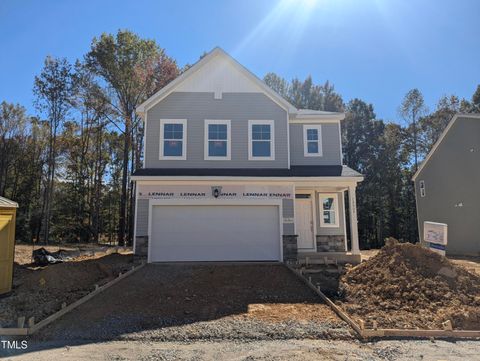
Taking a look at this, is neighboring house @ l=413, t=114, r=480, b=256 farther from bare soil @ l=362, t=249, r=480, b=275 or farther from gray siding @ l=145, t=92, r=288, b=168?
gray siding @ l=145, t=92, r=288, b=168

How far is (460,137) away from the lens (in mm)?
18953

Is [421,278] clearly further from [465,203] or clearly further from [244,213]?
[465,203]

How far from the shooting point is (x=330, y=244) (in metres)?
15.6

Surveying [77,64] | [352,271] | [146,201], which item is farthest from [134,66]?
[352,271]

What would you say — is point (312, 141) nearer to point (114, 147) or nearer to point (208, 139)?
point (208, 139)

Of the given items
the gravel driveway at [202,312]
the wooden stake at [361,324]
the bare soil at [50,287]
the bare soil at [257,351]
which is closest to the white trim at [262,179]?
the bare soil at [50,287]

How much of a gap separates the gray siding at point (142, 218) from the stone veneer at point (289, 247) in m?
5.11

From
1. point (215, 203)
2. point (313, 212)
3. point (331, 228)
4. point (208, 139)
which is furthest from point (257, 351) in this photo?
point (331, 228)

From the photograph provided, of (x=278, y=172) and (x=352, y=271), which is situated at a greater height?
(x=278, y=172)

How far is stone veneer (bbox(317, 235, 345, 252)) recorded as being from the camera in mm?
15562

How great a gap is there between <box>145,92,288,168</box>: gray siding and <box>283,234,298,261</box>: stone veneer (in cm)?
285

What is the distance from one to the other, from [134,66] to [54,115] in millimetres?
7778

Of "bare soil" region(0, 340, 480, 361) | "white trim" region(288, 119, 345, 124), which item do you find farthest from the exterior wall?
"bare soil" region(0, 340, 480, 361)

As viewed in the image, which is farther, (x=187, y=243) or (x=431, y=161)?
(x=431, y=161)
